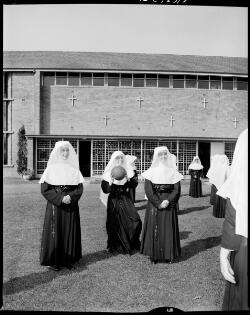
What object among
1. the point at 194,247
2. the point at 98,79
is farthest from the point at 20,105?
the point at 194,247

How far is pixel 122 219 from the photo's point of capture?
19.6 feet

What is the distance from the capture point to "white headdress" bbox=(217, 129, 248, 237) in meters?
2.59

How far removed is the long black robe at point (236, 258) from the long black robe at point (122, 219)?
10.3 ft

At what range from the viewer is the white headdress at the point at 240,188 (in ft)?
8.50

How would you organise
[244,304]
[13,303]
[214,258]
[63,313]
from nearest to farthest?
[244,304] < [63,313] < [13,303] < [214,258]

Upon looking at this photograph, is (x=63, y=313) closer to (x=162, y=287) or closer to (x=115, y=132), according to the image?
(x=162, y=287)

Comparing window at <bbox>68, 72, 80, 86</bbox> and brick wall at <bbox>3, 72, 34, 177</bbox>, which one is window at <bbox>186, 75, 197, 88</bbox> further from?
brick wall at <bbox>3, 72, 34, 177</bbox>

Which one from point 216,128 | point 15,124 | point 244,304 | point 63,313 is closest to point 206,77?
point 216,128

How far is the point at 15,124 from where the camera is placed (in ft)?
12.2

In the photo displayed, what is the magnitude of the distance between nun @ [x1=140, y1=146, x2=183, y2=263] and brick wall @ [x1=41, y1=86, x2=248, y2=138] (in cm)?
97

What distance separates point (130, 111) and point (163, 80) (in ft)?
1.77

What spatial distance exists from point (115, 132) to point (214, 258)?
2.04 m

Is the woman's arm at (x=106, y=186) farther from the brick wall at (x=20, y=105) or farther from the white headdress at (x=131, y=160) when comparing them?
the brick wall at (x=20, y=105)

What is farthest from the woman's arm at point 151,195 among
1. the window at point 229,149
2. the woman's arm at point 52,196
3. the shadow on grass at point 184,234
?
the window at point 229,149
